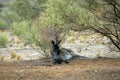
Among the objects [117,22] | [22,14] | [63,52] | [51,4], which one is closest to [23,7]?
[22,14]

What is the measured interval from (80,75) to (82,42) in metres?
26.0

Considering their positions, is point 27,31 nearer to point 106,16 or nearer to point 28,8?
point 28,8

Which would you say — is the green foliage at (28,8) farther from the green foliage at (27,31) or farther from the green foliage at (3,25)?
the green foliage at (3,25)

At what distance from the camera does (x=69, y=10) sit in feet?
61.8

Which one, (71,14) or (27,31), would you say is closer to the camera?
(71,14)

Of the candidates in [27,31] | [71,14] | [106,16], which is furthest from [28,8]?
[106,16]

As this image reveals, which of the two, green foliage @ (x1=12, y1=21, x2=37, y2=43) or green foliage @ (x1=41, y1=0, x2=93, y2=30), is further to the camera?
green foliage @ (x1=12, y1=21, x2=37, y2=43)

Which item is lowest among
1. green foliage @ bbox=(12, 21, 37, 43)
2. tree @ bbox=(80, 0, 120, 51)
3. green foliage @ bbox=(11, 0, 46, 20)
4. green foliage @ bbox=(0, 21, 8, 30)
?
green foliage @ bbox=(0, 21, 8, 30)

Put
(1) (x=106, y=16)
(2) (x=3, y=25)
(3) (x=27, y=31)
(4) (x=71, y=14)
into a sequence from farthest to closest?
(2) (x=3, y=25) < (3) (x=27, y=31) < (4) (x=71, y=14) < (1) (x=106, y=16)

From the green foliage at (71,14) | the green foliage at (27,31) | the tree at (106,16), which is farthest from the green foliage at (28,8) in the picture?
the tree at (106,16)

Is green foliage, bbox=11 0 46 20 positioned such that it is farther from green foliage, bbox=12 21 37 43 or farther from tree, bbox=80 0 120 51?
tree, bbox=80 0 120 51

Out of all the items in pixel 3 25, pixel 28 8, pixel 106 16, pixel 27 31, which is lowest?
pixel 3 25

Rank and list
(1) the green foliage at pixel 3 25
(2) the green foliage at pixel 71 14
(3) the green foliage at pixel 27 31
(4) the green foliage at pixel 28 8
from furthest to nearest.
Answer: (1) the green foliage at pixel 3 25, (4) the green foliage at pixel 28 8, (3) the green foliage at pixel 27 31, (2) the green foliage at pixel 71 14

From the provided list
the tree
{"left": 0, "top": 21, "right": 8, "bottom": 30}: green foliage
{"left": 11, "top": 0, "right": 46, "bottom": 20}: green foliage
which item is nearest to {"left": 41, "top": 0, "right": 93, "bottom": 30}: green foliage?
the tree
